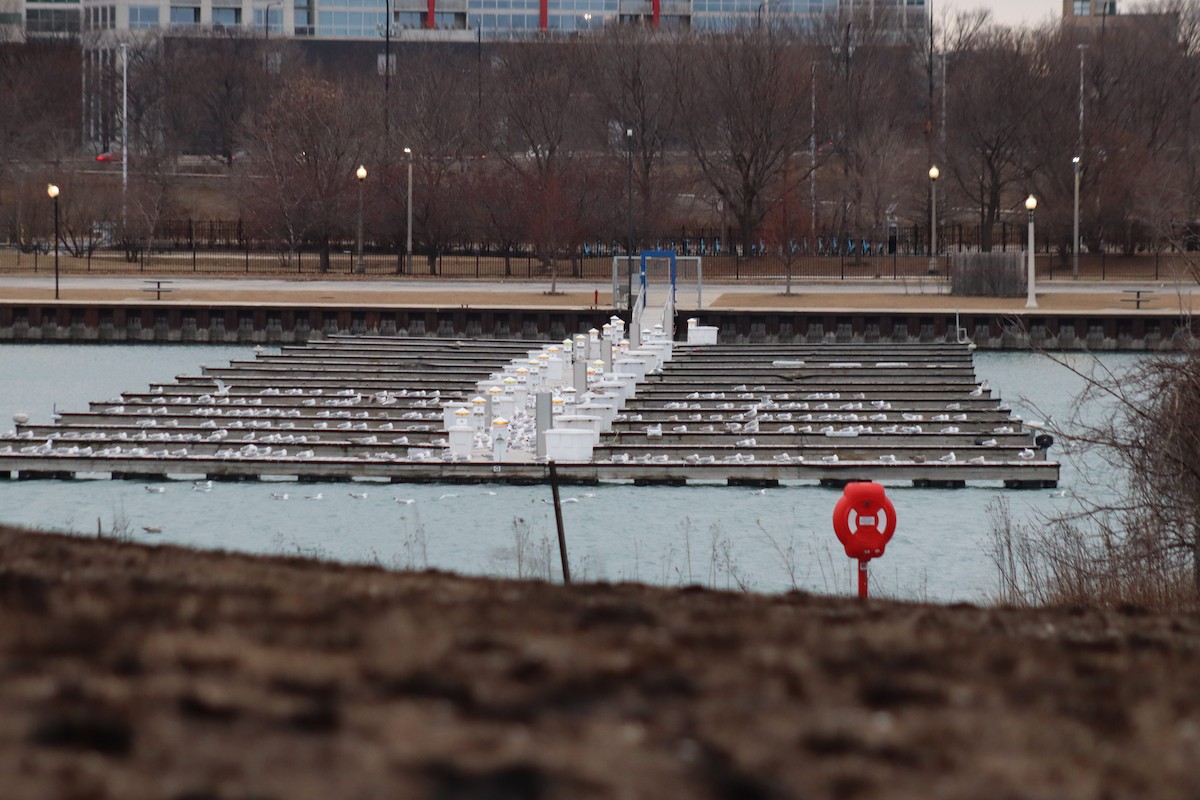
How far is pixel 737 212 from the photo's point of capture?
85938 mm

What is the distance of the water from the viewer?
24469 millimetres

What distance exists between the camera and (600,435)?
114 ft

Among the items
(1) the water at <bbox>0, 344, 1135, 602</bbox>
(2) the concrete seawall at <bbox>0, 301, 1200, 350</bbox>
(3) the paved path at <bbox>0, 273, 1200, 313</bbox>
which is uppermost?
(3) the paved path at <bbox>0, 273, 1200, 313</bbox>

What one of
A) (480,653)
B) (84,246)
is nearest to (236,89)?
(84,246)

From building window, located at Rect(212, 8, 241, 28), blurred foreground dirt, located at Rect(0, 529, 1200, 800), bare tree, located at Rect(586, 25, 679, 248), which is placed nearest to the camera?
blurred foreground dirt, located at Rect(0, 529, 1200, 800)

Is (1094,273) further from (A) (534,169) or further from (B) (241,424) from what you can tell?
(B) (241,424)

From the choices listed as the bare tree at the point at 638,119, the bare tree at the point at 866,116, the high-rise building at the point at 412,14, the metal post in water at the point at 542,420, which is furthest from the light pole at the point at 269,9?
the metal post in water at the point at 542,420

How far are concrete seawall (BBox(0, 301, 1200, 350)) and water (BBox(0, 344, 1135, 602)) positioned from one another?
2491cm

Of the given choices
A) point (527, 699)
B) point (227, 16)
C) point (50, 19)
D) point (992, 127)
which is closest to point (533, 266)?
point (992, 127)

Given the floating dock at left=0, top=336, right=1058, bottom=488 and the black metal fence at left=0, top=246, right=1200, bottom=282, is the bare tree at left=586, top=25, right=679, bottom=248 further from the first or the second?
the floating dock at left=0, top=336, right=1058, bottom=488

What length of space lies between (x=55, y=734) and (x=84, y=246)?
87.7 meters

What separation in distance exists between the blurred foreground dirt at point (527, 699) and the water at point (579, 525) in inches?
491

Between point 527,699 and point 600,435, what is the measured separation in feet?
89.6

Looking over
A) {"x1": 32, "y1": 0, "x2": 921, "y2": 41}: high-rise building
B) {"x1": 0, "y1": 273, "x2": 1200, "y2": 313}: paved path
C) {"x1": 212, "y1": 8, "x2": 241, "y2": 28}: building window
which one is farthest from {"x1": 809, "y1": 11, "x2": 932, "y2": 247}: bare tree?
{"x1": 212, "y1": 8, "x2": 241, "y2": 28}: building window
